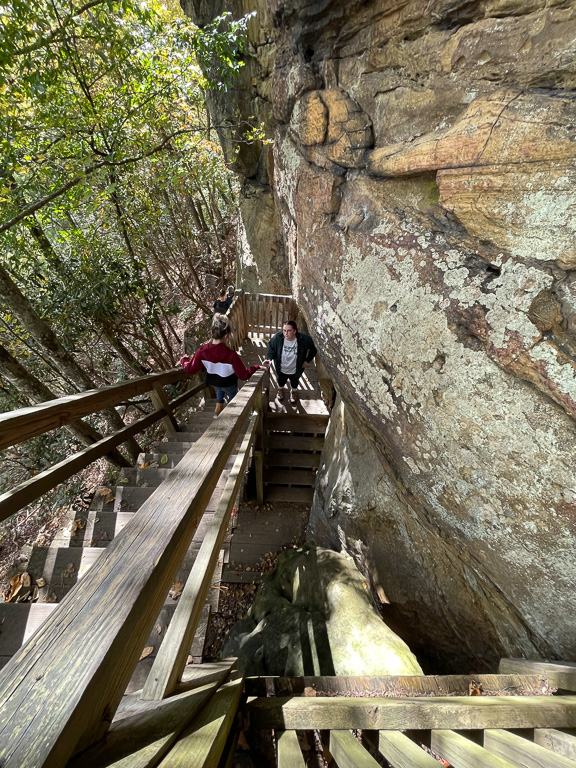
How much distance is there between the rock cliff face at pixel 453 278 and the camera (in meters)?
1.91

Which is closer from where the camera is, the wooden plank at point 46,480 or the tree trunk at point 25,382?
the wooden plank at point 46,480

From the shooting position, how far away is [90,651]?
0.72 meters

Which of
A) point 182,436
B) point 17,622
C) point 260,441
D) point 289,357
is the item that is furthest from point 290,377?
point 17,622

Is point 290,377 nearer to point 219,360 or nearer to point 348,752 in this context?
point 219,360

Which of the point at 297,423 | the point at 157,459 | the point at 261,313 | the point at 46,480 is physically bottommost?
the point at 46,480

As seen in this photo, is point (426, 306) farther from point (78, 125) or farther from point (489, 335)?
point (78, 125)

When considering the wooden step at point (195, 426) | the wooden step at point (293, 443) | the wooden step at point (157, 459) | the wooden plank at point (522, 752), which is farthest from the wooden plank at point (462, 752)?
the wooden step at point (293, 443)

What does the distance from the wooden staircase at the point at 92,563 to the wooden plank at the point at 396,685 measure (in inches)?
20.9

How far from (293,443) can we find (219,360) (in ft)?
8.54

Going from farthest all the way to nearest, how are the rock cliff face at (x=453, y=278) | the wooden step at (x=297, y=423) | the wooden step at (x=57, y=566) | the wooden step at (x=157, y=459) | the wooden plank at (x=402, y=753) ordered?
the wooden step at (x=297, y=423)
the wooden step at (x=157, y=459)
the wooden step at (x=57, y=566)
the rock cliff face at (x=453, y=278)
the wooden plank at (x=402, y=753)

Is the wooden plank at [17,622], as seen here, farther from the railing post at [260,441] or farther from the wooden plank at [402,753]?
the railing post at [260,441]

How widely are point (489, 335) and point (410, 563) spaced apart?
2785mm

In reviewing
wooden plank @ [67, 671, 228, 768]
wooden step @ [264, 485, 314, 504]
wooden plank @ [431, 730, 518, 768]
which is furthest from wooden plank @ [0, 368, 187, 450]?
wooden step @ [264, 485, 314, 504]

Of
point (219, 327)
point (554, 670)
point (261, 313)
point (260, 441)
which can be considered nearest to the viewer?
point (554, 670)
